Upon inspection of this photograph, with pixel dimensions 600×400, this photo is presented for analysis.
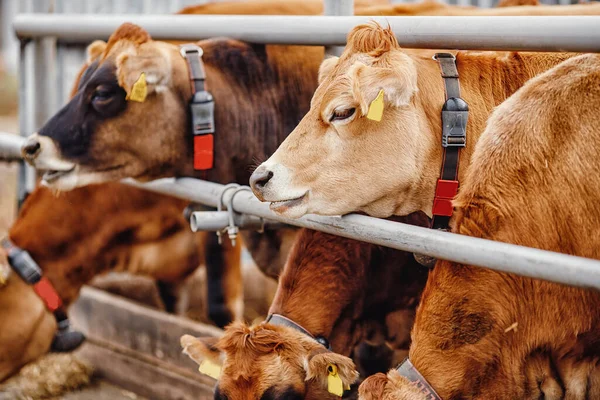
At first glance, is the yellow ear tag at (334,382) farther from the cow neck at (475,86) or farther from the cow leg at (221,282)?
the cow leg at (221,282)

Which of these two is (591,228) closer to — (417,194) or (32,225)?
(417,194)

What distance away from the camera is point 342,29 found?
291 centimetres

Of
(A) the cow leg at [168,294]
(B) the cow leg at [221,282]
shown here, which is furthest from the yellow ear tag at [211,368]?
(A) the cow leg at [168,294]

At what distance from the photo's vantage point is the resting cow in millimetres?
2182

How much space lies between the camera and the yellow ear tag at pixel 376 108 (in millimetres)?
2533

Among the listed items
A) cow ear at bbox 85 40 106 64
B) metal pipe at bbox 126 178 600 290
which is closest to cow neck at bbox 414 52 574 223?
metal pipe at bbox 126 178 600 290

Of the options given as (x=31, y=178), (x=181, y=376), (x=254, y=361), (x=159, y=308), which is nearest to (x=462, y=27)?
(x=254, y=361)

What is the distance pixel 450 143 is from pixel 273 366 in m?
0.89

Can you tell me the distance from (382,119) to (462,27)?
0.37 metres

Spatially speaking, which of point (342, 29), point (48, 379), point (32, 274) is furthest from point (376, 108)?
point (48, 379)

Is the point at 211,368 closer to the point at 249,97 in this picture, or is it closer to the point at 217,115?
the point at 217,115

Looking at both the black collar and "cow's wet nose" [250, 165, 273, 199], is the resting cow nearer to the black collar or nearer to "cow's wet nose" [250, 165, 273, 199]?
"cow's wet nose" [250, 165, 273, 199]

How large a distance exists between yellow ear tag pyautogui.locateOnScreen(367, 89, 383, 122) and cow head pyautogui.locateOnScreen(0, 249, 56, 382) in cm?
237

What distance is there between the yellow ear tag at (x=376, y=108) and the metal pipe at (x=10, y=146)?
2.15 m
